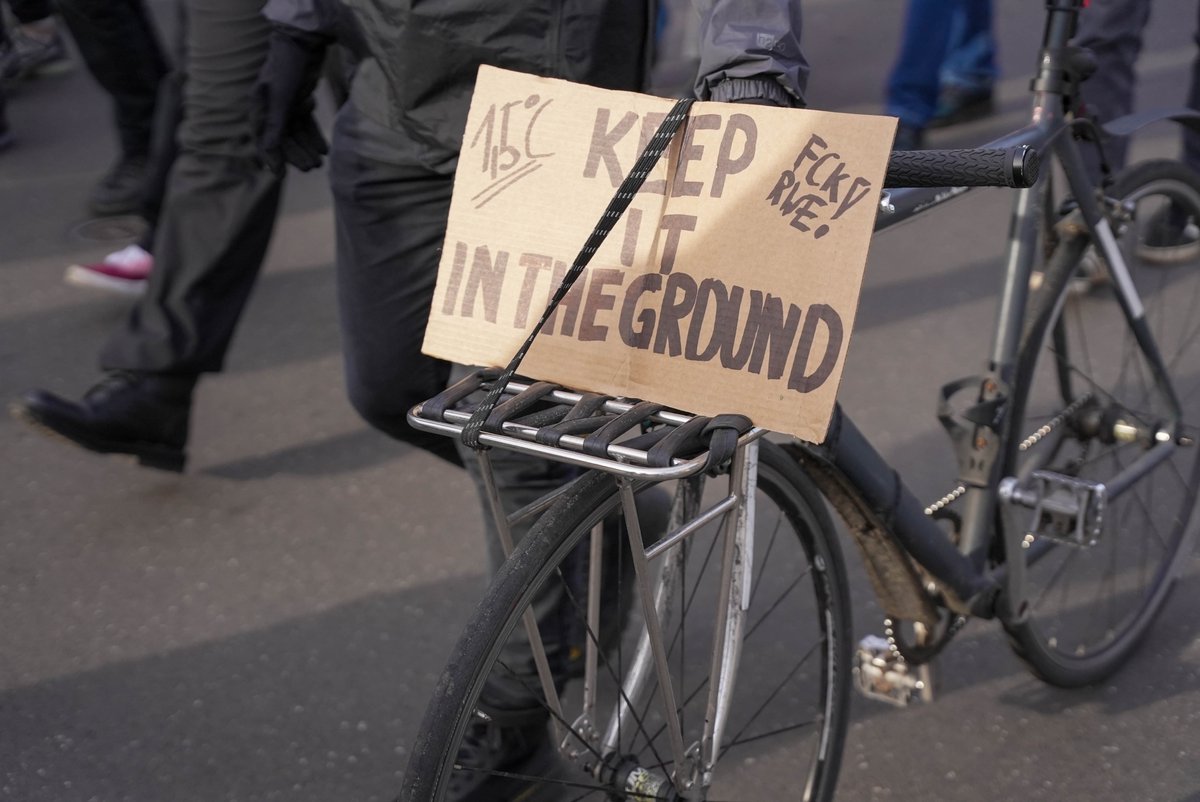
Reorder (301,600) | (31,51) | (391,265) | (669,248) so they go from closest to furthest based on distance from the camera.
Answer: (669,248) → (391,265) → (301,600) → (31,51)

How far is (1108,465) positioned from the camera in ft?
9.53

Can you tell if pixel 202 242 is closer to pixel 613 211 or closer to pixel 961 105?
pixel 613 211

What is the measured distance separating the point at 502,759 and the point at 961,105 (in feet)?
15.1

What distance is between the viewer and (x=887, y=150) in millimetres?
1574

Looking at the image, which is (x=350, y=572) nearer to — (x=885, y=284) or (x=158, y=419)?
(x=158, y=419)

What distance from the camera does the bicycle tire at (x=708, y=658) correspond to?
1.59 meters

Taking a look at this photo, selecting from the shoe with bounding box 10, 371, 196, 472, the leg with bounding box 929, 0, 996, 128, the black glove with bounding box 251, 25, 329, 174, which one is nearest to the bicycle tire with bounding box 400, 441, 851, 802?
the black glove with bounding box 251, 25, 329, 174

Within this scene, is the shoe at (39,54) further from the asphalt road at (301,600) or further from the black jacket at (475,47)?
the black jacket at (475,47)

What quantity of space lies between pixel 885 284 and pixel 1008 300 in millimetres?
2452

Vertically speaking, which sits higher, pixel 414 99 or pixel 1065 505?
pixel 414 99

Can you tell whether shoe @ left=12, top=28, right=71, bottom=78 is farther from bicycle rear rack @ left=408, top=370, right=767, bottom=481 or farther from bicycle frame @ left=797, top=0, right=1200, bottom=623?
bicycle rear rack @ left=408, top=370, right=767, bottom=481

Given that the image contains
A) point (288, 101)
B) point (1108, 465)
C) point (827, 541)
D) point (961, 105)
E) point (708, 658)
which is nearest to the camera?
point (827, 541)

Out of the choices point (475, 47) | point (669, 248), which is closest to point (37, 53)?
point (475, 47)

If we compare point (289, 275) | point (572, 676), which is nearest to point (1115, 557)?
point (572, 676)
